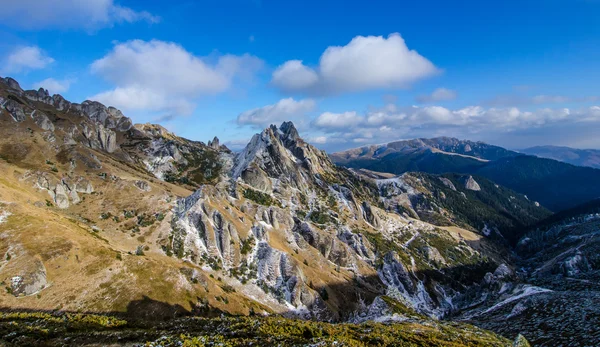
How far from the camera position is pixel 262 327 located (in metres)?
38.9

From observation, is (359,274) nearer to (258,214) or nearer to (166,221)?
(258,214)

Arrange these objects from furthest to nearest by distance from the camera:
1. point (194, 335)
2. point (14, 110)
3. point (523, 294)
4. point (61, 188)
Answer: point (14, 110)
point (523, 294)
point (61, 188)
point (194, 335)

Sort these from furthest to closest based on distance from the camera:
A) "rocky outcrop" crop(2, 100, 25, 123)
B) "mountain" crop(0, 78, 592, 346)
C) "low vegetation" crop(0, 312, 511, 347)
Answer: "rocky outcrop" crop(2, 100, 25, 123) < "mountain" crop(0, 78, 592, 346) < "low vegetation" crop(0, 312, 511, 347)

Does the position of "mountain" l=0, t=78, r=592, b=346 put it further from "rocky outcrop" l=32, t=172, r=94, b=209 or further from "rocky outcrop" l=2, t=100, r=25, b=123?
"rocky outcrop" l=2, t=100, r=25, b=123

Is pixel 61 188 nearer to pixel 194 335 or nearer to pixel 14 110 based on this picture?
pixel 14 110

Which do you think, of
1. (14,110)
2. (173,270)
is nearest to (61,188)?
(173,270)

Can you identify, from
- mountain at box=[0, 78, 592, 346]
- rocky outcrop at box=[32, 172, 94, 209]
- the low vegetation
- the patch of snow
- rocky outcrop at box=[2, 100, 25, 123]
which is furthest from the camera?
rocky outcrop at box=[2, 100, 25, 123]

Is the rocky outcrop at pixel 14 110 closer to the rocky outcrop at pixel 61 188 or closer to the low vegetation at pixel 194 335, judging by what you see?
the rocky outcrop at pixel 61 188

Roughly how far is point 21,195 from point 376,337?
132139mm

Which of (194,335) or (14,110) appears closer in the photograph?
(194,335)

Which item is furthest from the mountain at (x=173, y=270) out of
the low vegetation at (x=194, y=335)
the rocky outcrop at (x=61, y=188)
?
the rocky outcrop at (x=61, y=188)

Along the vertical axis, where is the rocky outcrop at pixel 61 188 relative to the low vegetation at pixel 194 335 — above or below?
above

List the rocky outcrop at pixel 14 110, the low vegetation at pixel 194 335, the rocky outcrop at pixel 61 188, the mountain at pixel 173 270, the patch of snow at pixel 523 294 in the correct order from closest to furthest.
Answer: the low vegetation at pixel 194 335
the mountain at pixel 173 270
the patch of snow at pixel 523 294
the rocky outcrop at pixel 61 188
the rocky outcrop at pixel 14 110

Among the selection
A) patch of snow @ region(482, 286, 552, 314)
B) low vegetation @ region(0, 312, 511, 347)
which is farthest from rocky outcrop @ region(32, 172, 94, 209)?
patch of snow @ region(482, 286, 552, 314)
